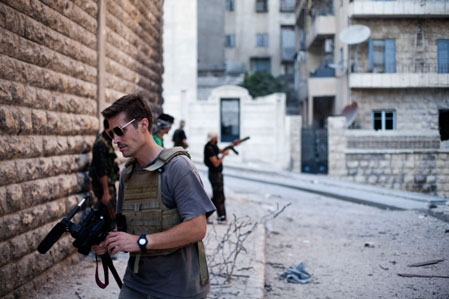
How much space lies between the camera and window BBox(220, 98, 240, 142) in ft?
72.4

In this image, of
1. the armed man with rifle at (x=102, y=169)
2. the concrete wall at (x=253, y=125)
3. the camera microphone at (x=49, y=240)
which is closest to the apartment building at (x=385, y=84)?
the concrete wall at (x=253, y=125)

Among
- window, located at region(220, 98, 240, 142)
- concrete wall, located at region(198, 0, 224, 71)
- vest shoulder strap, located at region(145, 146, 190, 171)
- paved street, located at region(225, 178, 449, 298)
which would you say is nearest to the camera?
vest shoulder strap, located at region(145, 146, 190, 171)

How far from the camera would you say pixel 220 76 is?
3195 centimetres

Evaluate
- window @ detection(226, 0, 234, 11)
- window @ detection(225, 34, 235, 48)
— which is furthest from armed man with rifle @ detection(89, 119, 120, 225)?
window @ detection(226, 0, 234, 11)

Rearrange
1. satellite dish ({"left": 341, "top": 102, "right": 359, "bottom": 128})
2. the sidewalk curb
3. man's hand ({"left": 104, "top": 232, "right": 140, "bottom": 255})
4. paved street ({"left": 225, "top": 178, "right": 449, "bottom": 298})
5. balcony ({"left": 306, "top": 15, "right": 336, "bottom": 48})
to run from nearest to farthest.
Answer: man's hand ({"left": 104, "top": 232, "right": 140, "bottom": 255})
paved street ({"left": 225, "top": 178, "right": 449, "bottom": 298})
the sidewalk curb
satellite dish ({"left": 341, "top": 102, "right": 359, "bottom": 128})
balcony ({"left": 306, "top": 15, "right": 336, "bottom": 48})

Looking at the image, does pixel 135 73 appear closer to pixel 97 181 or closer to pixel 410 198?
pixel 97 181

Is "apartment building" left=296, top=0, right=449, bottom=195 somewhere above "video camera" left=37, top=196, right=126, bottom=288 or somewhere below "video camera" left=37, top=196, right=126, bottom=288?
above

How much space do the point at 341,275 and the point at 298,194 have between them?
8.01 m

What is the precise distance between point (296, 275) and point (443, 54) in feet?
11.2

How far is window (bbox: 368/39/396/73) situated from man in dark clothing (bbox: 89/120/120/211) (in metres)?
7.37

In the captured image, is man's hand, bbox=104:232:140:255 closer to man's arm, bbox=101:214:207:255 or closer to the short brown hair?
man's arm, bbox=101:214:207:255

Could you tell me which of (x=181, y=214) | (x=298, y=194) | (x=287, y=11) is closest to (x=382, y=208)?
(x=298, y=194)

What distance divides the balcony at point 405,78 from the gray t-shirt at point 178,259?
4.96m

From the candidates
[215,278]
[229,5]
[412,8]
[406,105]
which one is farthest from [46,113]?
[229,5]
